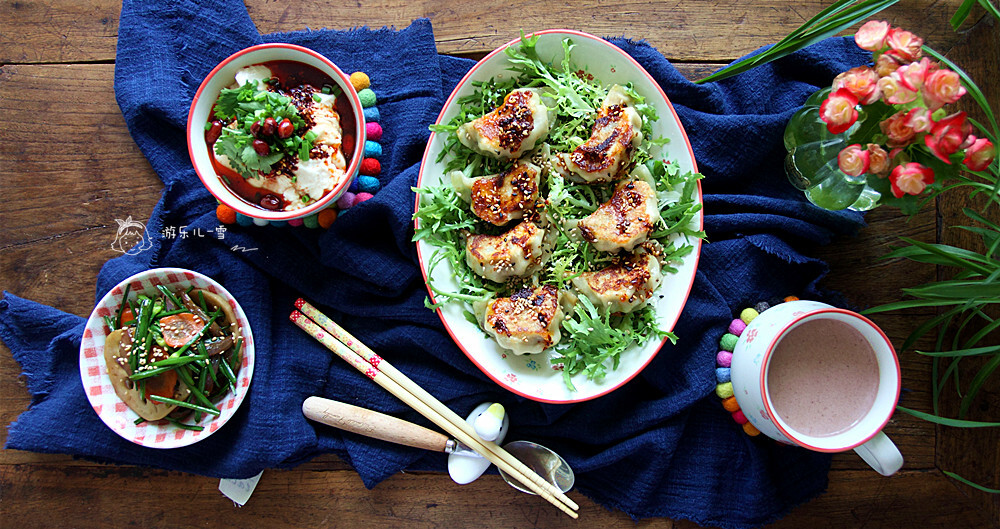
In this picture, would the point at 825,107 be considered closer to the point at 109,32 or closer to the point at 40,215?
the point at 109,32

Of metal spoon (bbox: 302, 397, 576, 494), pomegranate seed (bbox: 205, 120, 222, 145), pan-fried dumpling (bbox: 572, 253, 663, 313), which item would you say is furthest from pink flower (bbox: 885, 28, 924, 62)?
pomegranate seed (bbox: 205, 120, 222, 145)

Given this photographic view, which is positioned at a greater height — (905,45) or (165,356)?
(905,45)

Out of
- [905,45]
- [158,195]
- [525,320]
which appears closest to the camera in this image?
[905,45]

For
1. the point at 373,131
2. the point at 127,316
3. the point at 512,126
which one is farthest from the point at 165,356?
the point at 512,126

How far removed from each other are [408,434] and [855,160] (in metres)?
1.72

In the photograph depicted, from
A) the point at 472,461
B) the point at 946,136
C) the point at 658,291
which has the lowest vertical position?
the point at 472,461

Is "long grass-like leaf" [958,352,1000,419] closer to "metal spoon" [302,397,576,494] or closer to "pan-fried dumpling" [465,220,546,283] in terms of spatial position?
"metal spoon" [302,397,576,494]

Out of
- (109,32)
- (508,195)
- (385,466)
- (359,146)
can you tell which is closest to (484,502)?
(385,466)

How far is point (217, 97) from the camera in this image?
209 centimetres

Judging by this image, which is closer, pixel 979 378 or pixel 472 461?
pixel 979 378

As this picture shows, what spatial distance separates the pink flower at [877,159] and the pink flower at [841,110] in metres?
0.10

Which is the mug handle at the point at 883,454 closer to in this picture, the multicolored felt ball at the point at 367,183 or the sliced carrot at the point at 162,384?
the multicolored felt ball at the point at 367,183

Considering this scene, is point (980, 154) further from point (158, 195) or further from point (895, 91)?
point (158, 195)

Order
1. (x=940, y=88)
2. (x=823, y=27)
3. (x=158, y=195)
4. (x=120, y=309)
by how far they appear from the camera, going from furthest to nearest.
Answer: (x=158, y=195) < (x=120, y=309) < (x=823, y=27) < (x=940, y=88)
